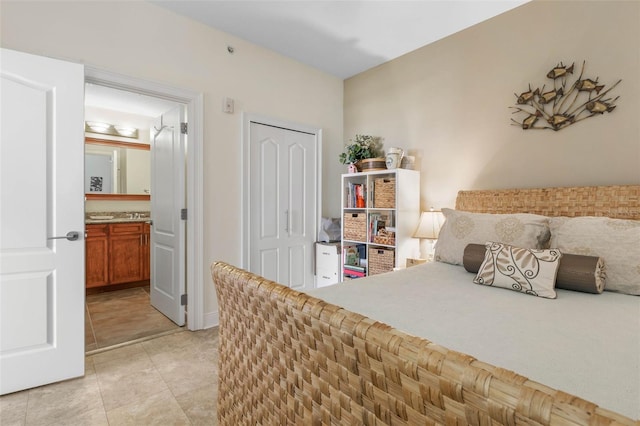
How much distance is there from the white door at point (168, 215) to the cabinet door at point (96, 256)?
3.47 feet

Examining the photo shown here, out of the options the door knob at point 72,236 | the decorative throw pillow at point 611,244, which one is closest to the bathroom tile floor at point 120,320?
the door knob at point 72,236

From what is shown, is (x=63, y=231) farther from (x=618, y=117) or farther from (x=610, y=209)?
(x=618, y=117)

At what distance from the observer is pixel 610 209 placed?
1976 millimetres

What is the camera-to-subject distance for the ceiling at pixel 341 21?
2.51 m

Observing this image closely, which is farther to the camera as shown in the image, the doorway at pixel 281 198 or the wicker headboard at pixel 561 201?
the doorway at pixel 281 198

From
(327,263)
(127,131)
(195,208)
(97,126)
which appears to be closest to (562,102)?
(327,263)

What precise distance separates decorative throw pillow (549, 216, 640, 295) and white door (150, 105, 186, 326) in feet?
9.26

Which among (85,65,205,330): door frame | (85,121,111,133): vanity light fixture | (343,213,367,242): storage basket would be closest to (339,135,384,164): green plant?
(343,213,367,242): storage basket

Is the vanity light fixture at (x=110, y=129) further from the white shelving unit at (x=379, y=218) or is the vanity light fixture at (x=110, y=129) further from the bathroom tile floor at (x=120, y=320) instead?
the white shelving unit at (x=379, y=218)

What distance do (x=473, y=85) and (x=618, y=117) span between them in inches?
42.0

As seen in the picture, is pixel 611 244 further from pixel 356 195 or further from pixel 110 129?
pixel 110 129

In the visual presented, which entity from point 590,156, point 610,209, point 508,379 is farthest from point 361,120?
point 508,379

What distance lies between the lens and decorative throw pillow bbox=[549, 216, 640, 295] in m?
1.47

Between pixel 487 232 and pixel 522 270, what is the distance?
487 mm
